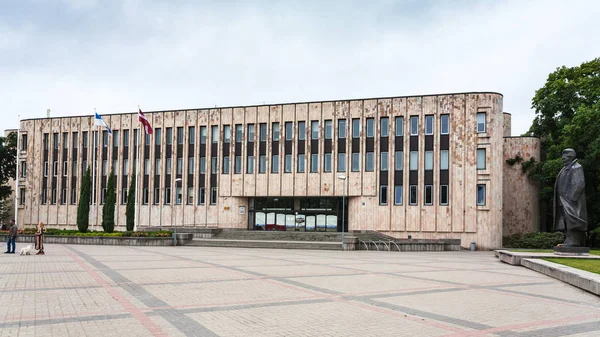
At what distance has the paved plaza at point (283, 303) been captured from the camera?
29.5 feet

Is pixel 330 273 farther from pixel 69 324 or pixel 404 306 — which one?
pixel 69 324

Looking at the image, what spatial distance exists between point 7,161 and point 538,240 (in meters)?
52.0

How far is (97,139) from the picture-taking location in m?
51.3

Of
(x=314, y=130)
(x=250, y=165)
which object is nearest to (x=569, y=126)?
(x=314, y=130)

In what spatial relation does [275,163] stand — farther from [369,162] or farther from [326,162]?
[369,162]

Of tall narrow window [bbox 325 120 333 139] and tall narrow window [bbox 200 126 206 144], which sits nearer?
tall narrow window [bbox 325 120 333 139]

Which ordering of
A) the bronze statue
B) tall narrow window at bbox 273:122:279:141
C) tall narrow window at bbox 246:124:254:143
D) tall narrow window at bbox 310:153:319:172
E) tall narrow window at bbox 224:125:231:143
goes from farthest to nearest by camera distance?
tall narrow window at bbox 224:125:231:143, tall narrow window at bbox 246:124:254:143, tall narrow window at bbox 273:122:279:141, tall narrow window at bbox 310:153:319:172, the bronze statue

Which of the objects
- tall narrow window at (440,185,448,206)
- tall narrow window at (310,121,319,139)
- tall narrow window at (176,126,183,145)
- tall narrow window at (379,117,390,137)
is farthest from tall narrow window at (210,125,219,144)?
tall narrow window at (440,185,448,206)

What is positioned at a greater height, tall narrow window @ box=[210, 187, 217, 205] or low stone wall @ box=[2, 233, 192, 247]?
tall narrow window @ box=[210, 187, 217, 205]

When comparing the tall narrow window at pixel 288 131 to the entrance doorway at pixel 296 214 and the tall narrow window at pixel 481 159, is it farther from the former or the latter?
the tall narrow window at pixel 481 159

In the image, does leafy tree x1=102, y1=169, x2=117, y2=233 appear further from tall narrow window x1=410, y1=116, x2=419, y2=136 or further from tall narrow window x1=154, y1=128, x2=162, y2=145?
tall narrow window x1=410, y1=116, x2=419, y2=136

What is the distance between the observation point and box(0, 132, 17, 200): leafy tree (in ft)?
181

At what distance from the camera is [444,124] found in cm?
4069

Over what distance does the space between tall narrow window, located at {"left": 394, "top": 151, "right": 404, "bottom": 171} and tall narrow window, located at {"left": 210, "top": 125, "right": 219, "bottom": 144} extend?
52.6 ft
